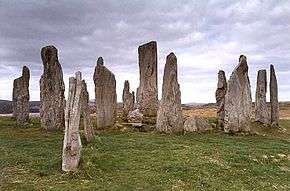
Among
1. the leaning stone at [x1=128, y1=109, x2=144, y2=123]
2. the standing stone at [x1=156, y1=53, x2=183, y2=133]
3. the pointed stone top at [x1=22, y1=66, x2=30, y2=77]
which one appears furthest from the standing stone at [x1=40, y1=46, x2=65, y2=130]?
the standing stone at [x1=156, y1=53, x2=183, y2=133]

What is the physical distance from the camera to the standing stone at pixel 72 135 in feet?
63.6

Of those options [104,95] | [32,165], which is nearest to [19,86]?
[104,95]

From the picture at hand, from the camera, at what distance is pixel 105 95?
3353 cm

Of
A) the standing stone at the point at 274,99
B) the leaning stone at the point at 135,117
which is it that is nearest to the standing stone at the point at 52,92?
the leaning stone at the point at 135,117

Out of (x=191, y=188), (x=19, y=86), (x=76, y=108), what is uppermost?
(x=19, y=86)

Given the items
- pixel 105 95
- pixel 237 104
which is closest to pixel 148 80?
pixel 105 95

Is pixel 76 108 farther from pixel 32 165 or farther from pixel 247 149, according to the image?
pixel 247 149

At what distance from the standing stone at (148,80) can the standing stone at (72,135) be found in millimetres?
17381

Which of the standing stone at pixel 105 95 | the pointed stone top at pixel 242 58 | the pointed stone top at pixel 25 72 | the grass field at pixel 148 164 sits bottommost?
the grass field at pixel 148 164

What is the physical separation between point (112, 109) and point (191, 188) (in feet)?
54.0

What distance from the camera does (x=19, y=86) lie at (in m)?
38.9

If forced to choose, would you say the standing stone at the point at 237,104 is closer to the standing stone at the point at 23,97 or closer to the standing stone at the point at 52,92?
the standing stone at the point at 52,92

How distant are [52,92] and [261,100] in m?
18.6

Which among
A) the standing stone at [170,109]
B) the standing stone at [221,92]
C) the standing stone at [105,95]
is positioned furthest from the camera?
the standing stone at [221,92]
